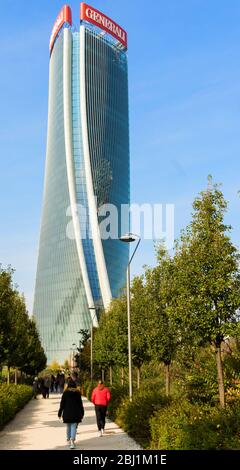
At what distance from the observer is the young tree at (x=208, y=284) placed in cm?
1708

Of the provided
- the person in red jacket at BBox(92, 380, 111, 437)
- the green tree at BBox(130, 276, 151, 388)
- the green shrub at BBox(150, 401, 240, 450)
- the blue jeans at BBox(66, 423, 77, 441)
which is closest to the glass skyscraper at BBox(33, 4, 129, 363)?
the green tree at BBox(130, 276, 151, 388)

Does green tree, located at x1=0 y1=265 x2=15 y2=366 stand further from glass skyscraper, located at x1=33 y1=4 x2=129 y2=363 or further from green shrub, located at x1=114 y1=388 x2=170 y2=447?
glass skyscraper, located at x1=33 y1=4 x2=129 y2=363

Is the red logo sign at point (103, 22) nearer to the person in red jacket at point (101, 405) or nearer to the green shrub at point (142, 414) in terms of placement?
the person in red jacket at point (101, 405)

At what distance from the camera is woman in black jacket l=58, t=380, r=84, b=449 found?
15336 millimetres

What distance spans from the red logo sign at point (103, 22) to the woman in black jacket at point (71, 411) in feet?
502

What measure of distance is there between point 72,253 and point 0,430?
118174mm

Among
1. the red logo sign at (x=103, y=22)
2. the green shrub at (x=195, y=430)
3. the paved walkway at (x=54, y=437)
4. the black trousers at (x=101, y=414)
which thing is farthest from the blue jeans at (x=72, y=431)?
the red logo sign at (x=103, y=22)

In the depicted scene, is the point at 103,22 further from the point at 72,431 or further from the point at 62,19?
the point at 72,431

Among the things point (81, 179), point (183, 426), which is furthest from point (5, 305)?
point (81, 179)

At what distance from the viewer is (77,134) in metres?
142

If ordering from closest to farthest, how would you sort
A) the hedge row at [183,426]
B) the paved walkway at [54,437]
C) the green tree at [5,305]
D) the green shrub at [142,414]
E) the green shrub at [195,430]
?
the green shrub at [195,430], the hedge row at [183,426], the paved walkway at [54,437], the green shrub at [142,414], the green tree at [5,305]

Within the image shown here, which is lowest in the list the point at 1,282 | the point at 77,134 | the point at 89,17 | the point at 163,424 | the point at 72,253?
the point at 163,424
